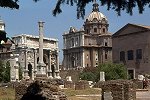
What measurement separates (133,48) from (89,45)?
2885 centimetres

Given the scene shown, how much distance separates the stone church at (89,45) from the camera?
4004 inches

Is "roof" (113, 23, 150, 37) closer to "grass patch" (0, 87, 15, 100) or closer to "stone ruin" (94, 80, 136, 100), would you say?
"grass patch" (0, 87, 15, 100)

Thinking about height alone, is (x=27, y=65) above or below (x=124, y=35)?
below

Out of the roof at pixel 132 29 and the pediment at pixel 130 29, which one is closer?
the roof at pixel 132 29

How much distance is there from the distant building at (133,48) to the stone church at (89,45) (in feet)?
72.9

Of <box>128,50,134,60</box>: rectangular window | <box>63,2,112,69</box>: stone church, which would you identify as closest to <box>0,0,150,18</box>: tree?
<box>128,50,134,60</box>: rectangular window

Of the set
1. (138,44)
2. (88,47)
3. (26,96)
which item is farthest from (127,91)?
(88,47)

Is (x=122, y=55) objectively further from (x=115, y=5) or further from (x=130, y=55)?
(x=115, y=5)

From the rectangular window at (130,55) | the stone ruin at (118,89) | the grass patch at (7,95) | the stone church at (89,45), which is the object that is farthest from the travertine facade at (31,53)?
the stone ruin at (118,89)

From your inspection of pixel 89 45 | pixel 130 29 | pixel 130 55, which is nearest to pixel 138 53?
pixel 130 55

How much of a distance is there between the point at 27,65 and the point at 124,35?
20.6m

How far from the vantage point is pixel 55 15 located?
634 centimetres

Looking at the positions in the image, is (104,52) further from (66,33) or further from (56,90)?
(56,90)

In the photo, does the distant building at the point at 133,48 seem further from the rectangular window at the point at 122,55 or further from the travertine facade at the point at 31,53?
the travertine facade at the point at 31,53
